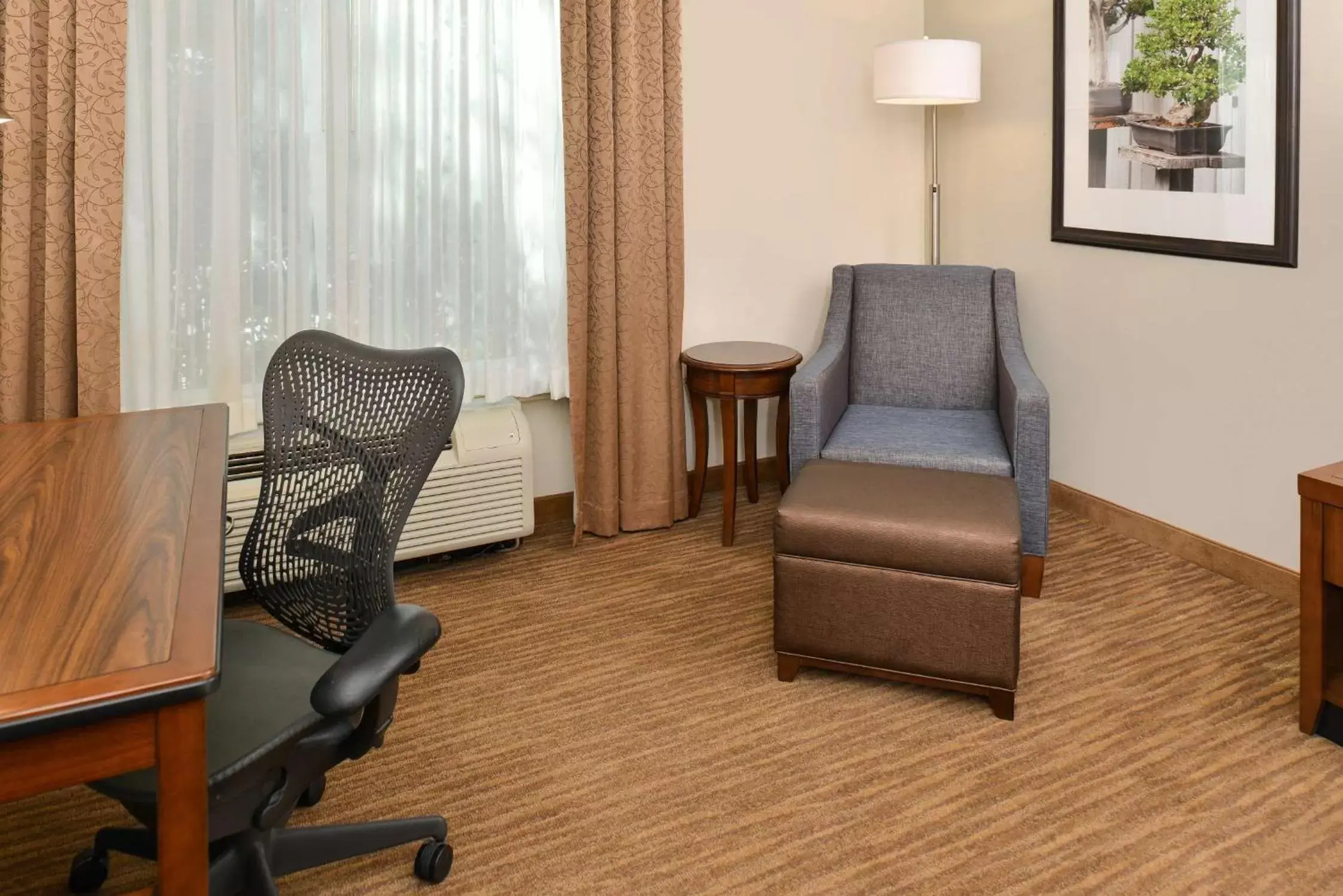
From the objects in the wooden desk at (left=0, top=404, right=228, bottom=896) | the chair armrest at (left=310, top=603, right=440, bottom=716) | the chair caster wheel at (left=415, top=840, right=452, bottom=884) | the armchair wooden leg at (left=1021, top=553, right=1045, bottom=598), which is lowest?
the chair caster wheel at (left=415, top=840, right=452, bottom=884)

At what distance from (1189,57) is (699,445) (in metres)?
Result: 2.02

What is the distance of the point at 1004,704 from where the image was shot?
2727 millimetres

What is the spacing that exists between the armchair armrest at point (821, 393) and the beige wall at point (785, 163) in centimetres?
43

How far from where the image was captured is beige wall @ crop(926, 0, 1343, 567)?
10.4 ft

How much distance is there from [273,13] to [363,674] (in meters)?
2.43

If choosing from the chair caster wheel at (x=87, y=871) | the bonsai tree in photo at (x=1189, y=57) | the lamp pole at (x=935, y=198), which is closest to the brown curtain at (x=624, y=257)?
the lamp pole at (x=935, y=198)

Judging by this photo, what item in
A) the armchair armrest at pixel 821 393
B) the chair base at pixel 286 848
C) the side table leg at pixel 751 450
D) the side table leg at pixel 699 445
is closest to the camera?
the chair base at pixel 286 848

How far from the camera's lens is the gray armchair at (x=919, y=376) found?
3484 mm

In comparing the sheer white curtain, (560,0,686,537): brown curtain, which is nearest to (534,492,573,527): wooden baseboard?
(560,0,686,537): brown curtain

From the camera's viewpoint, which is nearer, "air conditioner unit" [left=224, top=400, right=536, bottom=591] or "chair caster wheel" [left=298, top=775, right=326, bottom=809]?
"chair caster wheel" [left=298, top=775, right=326, bottom=809]

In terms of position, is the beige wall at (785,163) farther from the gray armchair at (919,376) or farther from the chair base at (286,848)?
the chair base at (286,848)

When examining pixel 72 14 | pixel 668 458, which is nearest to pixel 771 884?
pixel 668 458

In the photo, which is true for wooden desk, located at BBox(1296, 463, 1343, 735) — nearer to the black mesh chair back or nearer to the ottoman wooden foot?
the ottoman wooden foot

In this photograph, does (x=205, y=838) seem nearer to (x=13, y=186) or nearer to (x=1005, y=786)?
(x=1005, y=786)
